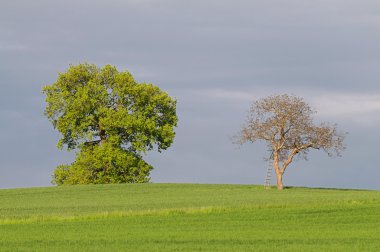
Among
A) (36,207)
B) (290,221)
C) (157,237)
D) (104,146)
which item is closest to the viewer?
(157,237)

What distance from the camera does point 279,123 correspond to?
232 feet

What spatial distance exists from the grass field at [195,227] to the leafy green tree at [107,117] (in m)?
21.4

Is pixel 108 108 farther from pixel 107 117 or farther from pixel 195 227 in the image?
pixel 195 227

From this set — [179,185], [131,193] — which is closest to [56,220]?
[131,193]

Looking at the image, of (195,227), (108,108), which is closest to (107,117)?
(108,108)

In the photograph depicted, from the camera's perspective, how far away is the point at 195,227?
116 ft

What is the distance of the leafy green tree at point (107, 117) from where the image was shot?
78.9m

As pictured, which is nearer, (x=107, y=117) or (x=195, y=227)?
(x=195, y=227)

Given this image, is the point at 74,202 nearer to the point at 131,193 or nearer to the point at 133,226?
the point at 131,193

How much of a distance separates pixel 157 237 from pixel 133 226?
5.49 m

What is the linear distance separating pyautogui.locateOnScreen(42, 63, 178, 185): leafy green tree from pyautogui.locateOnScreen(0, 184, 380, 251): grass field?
21354 millimetres

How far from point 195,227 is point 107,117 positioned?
4377cm

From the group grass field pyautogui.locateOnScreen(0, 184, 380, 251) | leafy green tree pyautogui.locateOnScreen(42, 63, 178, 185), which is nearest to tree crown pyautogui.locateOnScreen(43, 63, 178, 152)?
leafy green tree pyautogui.locateOnScreen(42, 63, 178, 185)

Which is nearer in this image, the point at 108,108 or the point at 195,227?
the point at 195,227
